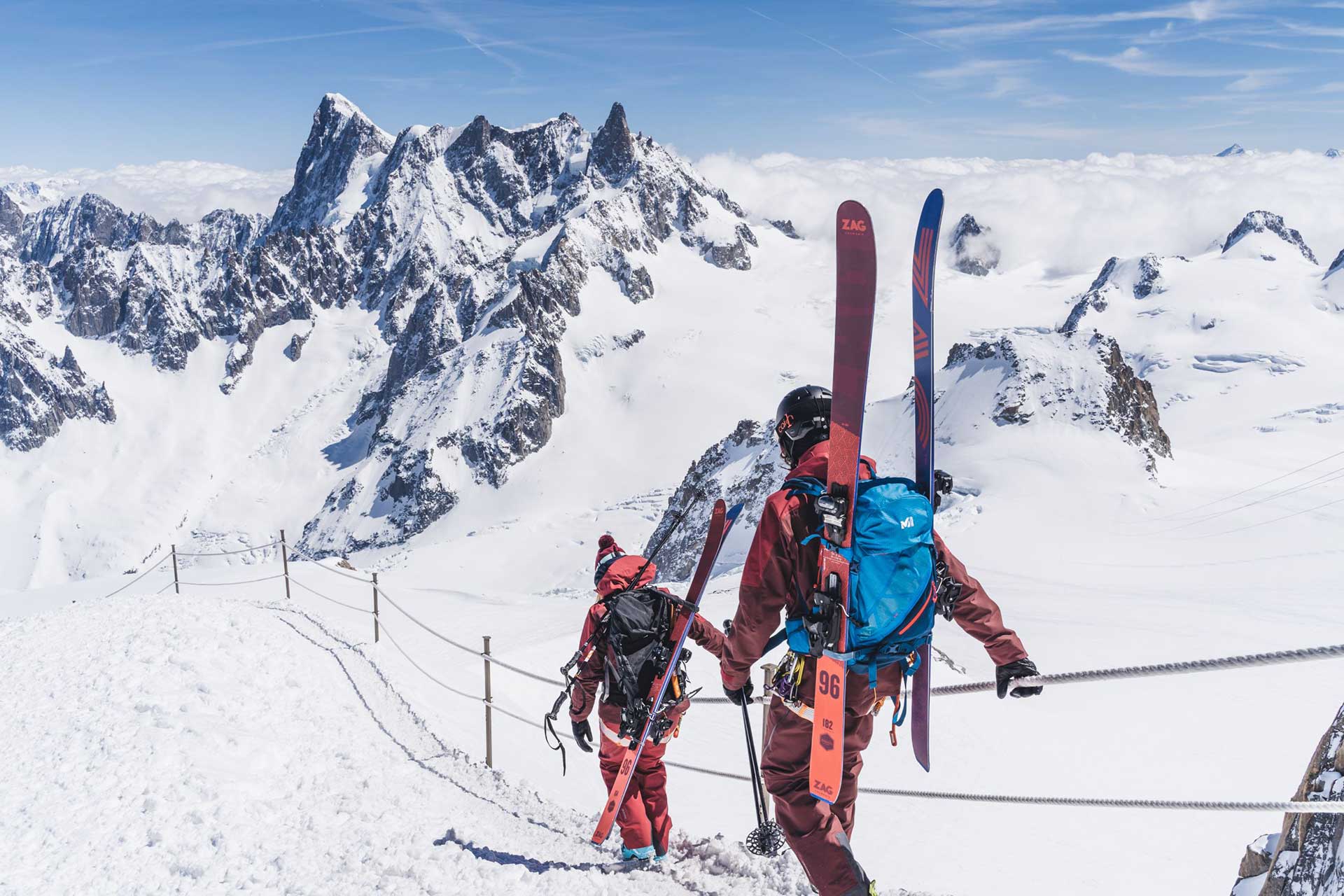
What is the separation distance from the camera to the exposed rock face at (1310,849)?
329 cm

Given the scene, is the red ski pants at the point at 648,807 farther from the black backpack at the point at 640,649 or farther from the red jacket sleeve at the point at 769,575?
the red jacket sleeve at the point at 769,575

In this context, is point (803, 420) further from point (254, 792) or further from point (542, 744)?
point (542, 744)

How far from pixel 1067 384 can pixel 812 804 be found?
52661mm

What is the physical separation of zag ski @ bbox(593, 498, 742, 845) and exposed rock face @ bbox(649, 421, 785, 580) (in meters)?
52.6

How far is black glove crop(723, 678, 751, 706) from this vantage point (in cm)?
436

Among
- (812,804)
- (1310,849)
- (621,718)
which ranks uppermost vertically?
(1310,849)

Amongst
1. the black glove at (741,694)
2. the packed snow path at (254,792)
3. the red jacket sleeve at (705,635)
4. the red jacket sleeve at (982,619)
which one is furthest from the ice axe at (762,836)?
the red jacket sleeve at (982,619)

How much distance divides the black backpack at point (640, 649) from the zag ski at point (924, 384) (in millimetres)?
1809

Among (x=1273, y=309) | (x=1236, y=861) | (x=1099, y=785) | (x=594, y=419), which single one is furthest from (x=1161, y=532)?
(x=1273, y=309)

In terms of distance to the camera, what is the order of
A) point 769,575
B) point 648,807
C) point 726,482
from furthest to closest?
point 726,482, point 648,807, point 769,575

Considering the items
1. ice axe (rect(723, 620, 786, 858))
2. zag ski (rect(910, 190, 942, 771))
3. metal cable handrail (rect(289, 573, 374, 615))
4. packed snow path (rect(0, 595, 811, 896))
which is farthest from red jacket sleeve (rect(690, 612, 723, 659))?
metal cable handrail (rect(289, 573, 374, 615))

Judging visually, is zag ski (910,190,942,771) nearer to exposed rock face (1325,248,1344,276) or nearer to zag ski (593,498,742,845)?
zag ski (593,498,742,845)

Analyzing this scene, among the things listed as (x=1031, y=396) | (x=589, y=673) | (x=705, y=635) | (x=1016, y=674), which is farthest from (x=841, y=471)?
(x=1031, y=396)

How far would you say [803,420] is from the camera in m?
4.42
